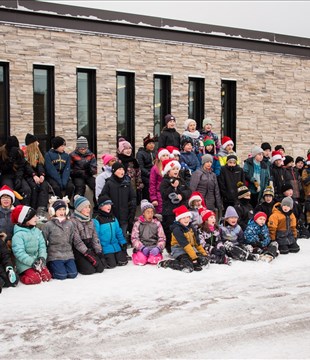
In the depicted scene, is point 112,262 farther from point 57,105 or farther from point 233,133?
point 233,133

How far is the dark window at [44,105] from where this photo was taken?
13.7m

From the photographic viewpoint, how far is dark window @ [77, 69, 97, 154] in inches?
568

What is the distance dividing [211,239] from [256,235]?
87 cm

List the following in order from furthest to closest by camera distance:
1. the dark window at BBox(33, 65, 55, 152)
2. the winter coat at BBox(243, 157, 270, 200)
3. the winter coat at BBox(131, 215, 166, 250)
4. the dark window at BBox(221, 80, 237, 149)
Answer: the dark window at BBox(221, 80, 237, 149) < the dark window at BBox(33, 65, 55, 152) < the winter coat at BBox(243, 157, 270, 200) < the winter coat at BBox(131, 215, 166, 250)

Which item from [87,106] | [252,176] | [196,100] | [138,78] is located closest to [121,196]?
[252,176]

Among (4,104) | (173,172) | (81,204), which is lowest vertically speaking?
(81,204)

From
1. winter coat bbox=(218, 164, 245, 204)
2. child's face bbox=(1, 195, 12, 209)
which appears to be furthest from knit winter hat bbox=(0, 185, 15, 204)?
winter coat bbox=(218, 164, 245, 204)

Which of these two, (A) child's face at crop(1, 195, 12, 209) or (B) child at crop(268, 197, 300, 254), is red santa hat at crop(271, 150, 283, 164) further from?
(A) child's face at crop(1, 195, 12, 209)

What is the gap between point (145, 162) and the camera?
11859mm

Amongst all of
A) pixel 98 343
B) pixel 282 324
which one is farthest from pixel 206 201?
pixel 98 343

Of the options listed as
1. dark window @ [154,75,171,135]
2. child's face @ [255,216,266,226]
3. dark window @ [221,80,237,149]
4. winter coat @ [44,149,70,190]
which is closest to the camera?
child's face @ [255,216,266,226]

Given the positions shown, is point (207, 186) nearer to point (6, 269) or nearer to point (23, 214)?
point (23, 214)

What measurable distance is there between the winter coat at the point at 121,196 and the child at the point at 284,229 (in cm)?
256

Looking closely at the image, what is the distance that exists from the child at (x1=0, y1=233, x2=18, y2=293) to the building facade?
16.6 feet
